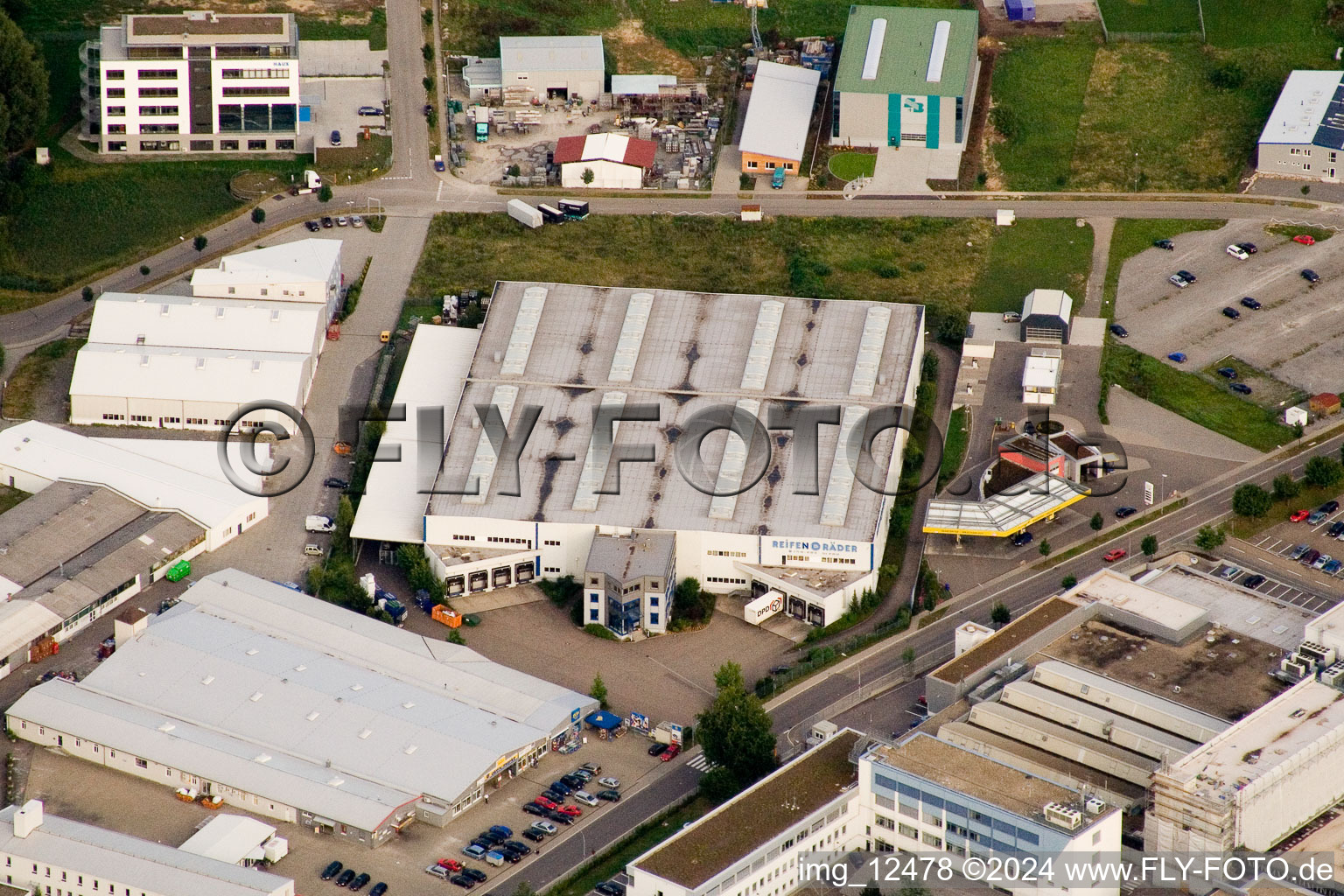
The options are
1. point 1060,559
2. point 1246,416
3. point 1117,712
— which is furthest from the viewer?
point 1246,416

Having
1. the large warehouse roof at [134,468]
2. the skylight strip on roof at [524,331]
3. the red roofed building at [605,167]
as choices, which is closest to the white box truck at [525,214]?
the red roofed building at [605,167]

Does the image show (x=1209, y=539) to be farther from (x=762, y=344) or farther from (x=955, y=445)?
(x=762, y=344)

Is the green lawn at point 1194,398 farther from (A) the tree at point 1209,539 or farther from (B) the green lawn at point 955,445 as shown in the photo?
(A) the tree at point 1209,539

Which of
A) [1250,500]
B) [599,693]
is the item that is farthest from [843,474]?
[1250,500]

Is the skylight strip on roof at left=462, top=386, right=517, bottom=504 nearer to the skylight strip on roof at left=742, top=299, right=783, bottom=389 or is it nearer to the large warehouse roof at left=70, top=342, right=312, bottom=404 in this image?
the large warehouse roof at left=70, top=342, right=312, bottom=404

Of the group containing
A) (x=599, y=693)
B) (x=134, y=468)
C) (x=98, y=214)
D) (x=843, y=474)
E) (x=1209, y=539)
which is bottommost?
(x=599, y=693)

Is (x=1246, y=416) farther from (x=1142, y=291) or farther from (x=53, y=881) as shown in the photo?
(x=53, y=881)

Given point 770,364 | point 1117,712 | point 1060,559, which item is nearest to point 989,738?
point 1117,712
